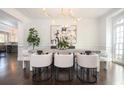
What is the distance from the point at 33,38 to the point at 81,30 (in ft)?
9.44

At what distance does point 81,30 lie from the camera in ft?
26.2

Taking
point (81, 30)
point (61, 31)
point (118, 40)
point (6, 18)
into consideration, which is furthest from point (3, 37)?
point (118, 40)

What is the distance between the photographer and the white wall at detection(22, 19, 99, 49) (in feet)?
26.1

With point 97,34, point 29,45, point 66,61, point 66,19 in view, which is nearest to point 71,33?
point 66,19

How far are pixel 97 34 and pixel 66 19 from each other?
6.79 ft

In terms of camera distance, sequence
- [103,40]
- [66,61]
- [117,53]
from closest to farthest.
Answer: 1. [66,61]
2. [117,53]
3. [103,40]

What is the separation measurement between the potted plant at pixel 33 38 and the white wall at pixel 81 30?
0.38 m

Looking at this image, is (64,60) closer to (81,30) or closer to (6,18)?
(81,30)

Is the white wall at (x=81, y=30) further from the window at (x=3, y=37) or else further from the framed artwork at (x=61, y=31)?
the window at (x=3, y=37)

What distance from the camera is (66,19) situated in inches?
313

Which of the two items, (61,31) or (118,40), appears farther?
(61,31)

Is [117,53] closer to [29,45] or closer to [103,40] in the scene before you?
[103,40]

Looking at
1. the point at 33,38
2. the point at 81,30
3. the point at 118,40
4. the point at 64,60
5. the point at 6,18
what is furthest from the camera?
the point at 81,30

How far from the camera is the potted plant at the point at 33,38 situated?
7.48 meters
